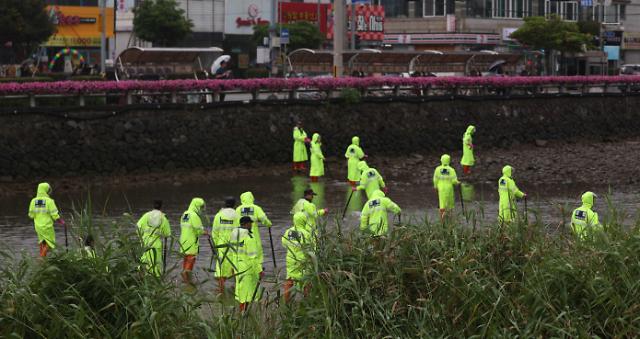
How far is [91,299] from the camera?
1016 cm

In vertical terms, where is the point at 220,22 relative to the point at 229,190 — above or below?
above

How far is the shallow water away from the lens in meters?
22.8

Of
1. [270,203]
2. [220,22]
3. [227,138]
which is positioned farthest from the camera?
[220,22]

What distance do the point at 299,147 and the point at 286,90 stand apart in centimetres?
382

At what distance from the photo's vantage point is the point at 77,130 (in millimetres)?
29000

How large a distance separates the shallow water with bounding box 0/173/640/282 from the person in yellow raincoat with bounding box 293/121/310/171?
1.94 feet

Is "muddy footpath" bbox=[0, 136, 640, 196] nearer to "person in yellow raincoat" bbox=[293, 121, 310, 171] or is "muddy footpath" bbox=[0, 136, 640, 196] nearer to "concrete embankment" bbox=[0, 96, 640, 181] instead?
"concrete embankment" bbox=[0, 96, 640, 181]

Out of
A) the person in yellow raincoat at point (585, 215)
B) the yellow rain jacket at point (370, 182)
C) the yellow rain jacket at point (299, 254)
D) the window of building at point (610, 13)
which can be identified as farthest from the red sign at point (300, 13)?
the yellow rain jacket at point (299, 254)

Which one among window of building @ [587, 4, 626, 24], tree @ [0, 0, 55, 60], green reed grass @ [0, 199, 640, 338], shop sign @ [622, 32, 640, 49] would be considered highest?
window of building @ [587, 4, 626, 24]

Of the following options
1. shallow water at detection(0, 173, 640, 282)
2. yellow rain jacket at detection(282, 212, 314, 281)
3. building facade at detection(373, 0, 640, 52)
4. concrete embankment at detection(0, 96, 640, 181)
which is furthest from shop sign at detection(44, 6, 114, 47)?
yellow rain jacket at detection(282, 212, 314, 281)

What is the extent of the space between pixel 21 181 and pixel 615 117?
2477 centimetres

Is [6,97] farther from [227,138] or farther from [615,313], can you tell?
[615,313]

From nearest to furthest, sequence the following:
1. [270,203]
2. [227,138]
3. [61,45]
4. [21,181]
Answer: [270,203], [21,181], [227,138], [61,45]

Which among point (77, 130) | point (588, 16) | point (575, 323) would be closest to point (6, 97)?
point (77, 130)
